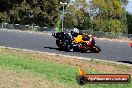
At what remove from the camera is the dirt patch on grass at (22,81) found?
10.0 m

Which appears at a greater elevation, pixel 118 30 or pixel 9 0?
pixel 9 0

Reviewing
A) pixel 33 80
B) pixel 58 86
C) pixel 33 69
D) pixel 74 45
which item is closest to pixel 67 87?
pixel 58 86

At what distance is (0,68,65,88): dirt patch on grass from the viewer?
32.8ft

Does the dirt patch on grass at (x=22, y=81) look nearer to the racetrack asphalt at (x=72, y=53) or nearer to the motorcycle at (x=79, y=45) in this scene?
the racetrack asphalt at (x=72, y=53)

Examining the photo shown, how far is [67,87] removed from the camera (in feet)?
33.3

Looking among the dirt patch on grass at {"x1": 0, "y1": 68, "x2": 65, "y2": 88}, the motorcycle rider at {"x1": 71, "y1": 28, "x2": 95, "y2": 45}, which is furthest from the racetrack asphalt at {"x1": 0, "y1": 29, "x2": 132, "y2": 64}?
the dirt patch on grass at {"x1": 0, "y1": 68, "x2": 65, "y2": 88}

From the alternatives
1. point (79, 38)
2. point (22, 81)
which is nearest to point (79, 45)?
point (79, 38)

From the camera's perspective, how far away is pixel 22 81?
10703mm

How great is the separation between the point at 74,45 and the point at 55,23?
2062 inches

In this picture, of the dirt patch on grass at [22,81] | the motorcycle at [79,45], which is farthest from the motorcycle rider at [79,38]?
the dirt patch on grass at [22,81]

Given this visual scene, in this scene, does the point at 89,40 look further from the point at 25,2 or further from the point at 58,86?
the point at 25,2

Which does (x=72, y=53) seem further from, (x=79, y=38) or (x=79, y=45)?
(x=79, y=38)

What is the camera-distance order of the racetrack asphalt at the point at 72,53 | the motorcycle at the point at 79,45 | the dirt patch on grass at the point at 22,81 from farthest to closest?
the motorcycle at the point at 79,45 < the racetrack asphalt at the point at 72,53 < the dirt patch on grass at the point at 22,81

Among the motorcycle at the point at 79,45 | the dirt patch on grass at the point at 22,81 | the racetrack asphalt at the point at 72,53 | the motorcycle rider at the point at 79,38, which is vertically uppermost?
the dirt patch on grass at the point at 22,81
